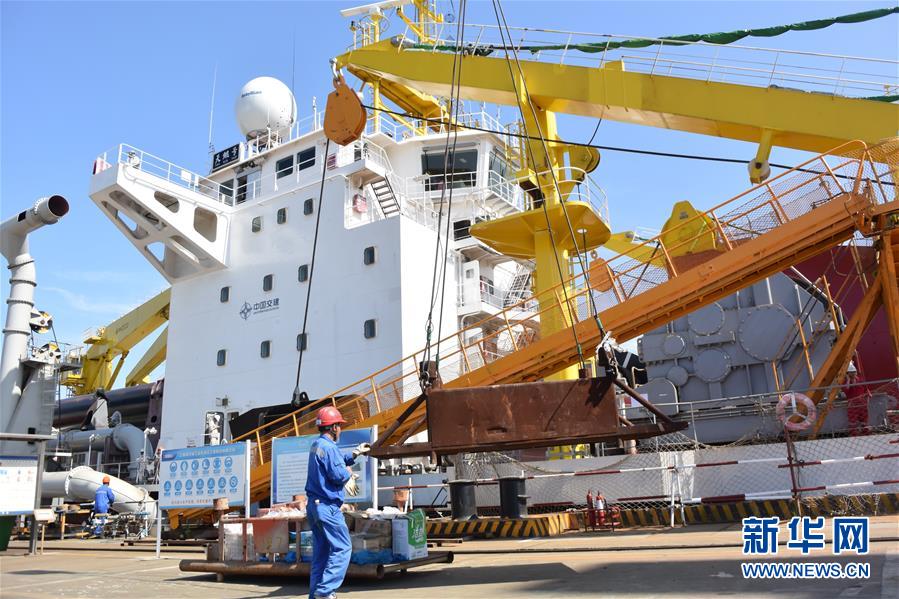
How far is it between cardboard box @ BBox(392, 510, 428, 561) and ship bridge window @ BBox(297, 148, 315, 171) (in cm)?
1654

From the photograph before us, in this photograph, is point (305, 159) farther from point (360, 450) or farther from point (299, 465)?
point (360, 450)

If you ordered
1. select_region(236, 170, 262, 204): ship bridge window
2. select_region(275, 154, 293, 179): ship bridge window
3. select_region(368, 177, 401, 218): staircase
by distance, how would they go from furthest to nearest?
select_region(236, 170, 262, 204): ship bridge window, select_region(275, 154, 293, 179): ship bridge window, select_region(368, 177, 401, 218): staircase

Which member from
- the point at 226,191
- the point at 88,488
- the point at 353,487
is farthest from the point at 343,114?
the point at 226,191

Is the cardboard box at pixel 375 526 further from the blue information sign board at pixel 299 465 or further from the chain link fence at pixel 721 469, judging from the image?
the chain link fence at pixel 721 469

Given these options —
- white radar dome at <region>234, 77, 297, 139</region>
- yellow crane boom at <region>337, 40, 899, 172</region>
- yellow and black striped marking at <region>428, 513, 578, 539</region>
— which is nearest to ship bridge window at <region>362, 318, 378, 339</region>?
yellow crane boom at <region>337, 40, 899, 172</region>

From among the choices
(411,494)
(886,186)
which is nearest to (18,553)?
(411,494)

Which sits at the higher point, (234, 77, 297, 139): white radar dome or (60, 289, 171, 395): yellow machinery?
(234, 77, 297, 139): white radar dome

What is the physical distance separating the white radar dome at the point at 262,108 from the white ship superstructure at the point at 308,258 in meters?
1.57

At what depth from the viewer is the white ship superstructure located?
18.0 m

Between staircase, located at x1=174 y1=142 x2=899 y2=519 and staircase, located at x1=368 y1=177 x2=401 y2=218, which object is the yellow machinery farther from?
staircase, located at x1=174 y1=142 x2=899 y2=519

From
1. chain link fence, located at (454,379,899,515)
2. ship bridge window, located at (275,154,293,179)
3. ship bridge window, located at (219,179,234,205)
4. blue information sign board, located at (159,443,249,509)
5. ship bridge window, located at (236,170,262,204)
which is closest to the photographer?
chain link fence, located at (454,379,899,515)

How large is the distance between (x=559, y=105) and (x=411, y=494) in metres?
8.18

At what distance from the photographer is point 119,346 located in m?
29.3

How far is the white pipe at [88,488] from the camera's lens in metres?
16.4
